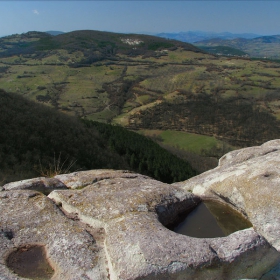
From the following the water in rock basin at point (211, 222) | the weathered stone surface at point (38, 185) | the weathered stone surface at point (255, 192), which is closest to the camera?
the weathered stone surface at point (255, 192)

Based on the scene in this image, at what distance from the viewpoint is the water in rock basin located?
10.8m

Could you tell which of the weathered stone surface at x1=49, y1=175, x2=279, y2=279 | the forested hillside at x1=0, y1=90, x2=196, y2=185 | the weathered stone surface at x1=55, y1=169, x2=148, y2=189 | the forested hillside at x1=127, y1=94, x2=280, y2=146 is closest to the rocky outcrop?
the weathered stone surface at x1=49, y1=175, x2=279, y2=279

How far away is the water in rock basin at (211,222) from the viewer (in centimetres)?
1079

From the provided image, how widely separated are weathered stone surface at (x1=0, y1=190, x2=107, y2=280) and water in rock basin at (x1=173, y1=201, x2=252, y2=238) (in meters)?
3.91

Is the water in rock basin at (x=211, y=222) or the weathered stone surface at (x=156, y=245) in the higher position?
the weathered stone surface at (x=156, y=245)

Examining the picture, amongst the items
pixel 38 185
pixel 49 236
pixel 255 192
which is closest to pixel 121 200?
pixel 49 236

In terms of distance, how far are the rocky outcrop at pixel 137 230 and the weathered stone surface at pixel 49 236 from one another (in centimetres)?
3

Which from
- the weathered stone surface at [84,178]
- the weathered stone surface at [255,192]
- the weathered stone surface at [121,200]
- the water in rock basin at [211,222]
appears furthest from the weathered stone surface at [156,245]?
the weathered stone surface at [84,178]

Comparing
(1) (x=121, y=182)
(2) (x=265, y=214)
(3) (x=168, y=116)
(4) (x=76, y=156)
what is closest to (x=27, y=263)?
(1) (x=121, y=182)

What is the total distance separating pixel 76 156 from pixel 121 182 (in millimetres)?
32449

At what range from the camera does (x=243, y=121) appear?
467 ft

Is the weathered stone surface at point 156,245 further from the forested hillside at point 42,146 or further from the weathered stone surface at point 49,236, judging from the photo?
the forested hillside at point 42,146

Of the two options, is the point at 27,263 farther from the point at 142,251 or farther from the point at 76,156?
the point at 76,156

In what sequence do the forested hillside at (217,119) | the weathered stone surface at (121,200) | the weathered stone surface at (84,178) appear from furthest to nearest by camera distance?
the forested hillside at (217,119)
the weathered stone surface at (84,178)
the weathered stone surface at (121,200)
